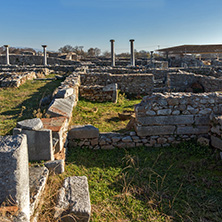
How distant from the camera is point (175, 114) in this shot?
5.86 m

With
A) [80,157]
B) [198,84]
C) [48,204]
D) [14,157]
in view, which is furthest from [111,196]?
[198,84]

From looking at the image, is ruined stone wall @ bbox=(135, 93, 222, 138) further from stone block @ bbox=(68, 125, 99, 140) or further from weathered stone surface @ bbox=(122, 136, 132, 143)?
stone block @ bbox=(68, 125, 99, 140)

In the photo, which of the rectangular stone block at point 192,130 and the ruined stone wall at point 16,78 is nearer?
the rectangular stone block at point 192,130

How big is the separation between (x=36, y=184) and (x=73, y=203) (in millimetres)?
593

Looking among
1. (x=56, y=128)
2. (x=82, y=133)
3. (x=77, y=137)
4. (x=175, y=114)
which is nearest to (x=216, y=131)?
(x=175, y=114)

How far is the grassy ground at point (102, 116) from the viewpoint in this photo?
22.4 feet

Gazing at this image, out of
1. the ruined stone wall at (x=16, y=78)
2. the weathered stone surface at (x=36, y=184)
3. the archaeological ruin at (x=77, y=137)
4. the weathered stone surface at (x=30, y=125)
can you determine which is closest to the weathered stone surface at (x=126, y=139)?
the archaeological ruin at (x=77, y=137)

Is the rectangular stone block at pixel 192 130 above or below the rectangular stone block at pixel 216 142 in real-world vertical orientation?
above

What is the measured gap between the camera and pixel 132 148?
229 inches

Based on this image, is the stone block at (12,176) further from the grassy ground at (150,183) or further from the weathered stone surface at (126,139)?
the weathered stone surface at (126,139)

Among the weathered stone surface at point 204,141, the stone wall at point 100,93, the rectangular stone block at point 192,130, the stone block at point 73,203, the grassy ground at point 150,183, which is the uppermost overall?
the stone wall at point 100,93

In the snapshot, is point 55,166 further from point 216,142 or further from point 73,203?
point 216,142

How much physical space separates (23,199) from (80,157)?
8.79 ft

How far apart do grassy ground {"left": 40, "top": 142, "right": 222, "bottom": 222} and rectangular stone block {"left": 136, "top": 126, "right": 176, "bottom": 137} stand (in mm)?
418
